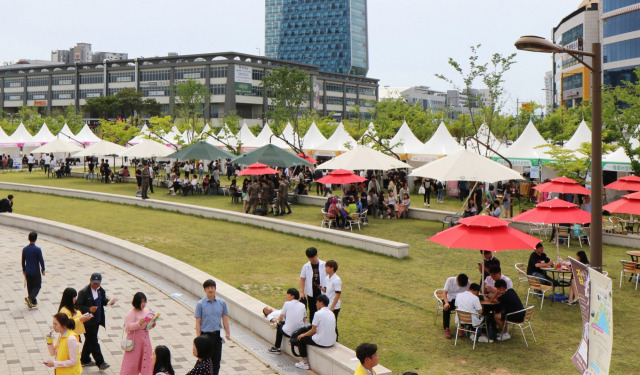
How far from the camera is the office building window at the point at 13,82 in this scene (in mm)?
113062

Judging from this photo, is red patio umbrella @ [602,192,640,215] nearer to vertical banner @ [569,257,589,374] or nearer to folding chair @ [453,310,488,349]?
folding chair @ [453,310,488,349]

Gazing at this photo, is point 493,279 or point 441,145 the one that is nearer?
point 493,279

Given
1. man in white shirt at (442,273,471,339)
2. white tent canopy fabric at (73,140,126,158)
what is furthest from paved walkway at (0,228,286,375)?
white tent canopy fabric at (73,140,126,158)

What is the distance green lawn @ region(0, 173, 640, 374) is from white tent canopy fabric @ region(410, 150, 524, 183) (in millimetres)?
2148

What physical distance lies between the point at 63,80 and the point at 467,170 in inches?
4136

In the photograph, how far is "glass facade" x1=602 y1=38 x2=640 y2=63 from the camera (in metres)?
55.6

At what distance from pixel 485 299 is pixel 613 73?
2249 inches

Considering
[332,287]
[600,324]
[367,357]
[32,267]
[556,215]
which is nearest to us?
[600,324]

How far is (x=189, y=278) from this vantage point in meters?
12.4

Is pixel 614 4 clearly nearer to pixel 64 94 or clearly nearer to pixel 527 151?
pixel 527 151


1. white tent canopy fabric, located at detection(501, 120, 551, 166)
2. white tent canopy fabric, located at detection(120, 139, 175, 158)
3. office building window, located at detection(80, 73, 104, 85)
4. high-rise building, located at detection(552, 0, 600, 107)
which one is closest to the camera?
white tent canopy fabric, located at detection(501, 120, 551, 166)

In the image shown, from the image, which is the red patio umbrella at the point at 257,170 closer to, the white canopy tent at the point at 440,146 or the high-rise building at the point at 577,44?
the white canopy tent at the point at 440,146

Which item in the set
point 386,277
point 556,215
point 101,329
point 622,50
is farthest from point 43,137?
point 622,50

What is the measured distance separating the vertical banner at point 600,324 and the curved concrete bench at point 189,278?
274 centimetres
